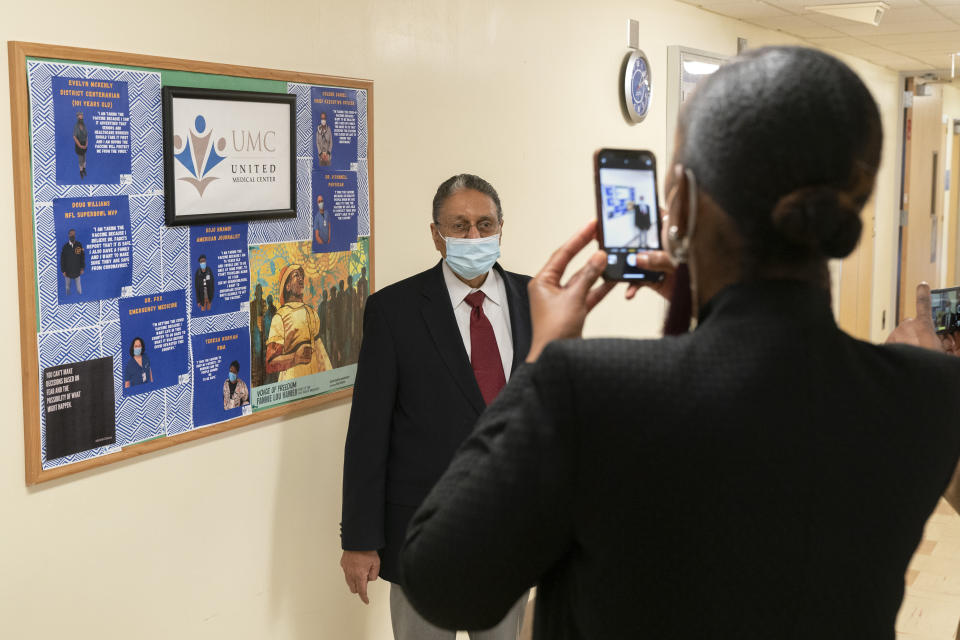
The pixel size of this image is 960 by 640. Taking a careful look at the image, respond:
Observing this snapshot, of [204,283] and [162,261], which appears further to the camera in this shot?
[204,283]


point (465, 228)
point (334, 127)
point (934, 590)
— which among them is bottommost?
point (934, 590)

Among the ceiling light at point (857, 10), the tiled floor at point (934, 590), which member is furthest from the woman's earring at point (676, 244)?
the ceiling light at point (857, 10)

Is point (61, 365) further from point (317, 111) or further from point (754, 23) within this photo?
point (754, 23)

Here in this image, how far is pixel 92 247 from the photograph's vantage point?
213cm

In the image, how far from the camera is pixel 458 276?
2.67m

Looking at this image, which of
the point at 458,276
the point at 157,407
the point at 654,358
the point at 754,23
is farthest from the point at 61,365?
the point at 754,23

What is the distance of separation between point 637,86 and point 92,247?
10.2 feet

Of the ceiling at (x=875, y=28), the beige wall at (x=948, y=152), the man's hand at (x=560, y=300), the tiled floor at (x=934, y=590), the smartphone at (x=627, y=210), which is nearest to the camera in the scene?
the man's hand at (x=560, y=300)

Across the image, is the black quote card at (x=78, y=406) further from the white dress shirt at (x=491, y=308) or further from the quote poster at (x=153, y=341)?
the white dress shirt at (x=491, y=308)

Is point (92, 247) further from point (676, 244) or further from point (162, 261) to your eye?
point (676, 244)

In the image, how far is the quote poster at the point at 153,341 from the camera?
2.23 m

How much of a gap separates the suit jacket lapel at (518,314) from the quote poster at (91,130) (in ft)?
3.39

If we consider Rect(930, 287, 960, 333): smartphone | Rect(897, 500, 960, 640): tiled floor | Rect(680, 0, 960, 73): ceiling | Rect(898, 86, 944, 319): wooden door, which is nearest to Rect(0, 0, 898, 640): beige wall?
Rect(680, 0, 960, 73): ceiling

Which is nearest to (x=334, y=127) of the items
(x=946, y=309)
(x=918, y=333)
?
(x=946, y=309)
